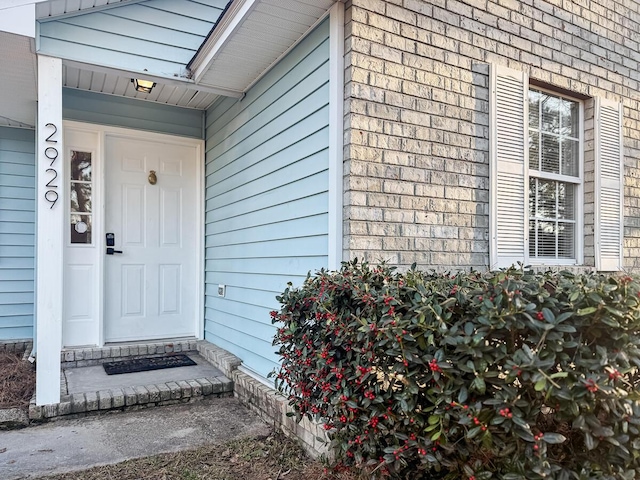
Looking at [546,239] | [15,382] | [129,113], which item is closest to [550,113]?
[546,239]

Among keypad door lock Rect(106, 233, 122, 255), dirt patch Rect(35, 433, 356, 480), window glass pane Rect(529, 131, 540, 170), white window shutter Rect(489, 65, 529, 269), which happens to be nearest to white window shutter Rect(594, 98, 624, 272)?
window glass pane Rect(529, 131, 540, 170)

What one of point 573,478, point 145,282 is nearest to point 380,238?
point 573,478

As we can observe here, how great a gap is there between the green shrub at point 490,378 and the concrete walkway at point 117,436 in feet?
4.44

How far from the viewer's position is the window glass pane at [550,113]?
11.9 ft

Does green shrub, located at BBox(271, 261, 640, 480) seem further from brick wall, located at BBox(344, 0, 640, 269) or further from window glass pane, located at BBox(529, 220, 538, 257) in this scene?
window glass pane, located at BBox(529, 220, 538, 257)

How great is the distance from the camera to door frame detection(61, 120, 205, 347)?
→ 14.1 ft

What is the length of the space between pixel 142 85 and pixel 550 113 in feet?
11.1

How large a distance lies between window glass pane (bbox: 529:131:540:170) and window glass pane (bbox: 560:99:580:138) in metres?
0.35

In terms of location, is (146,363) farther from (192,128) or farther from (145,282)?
(192,128)

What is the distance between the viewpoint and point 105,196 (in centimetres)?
442

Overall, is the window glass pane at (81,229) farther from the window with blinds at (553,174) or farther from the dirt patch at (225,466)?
the window with blinds at (553,174)

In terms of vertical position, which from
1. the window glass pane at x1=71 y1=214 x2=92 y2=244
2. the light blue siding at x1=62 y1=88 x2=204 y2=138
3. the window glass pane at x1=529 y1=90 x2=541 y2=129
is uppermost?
the light blue siding at x1=62 y1=88 x2=204 y2=138

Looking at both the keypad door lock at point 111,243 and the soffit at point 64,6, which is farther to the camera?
the keypad door lock at point 111,243

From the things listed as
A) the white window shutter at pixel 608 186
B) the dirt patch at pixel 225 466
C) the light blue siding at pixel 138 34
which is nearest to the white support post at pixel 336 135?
the dirt patch at pixel 225 466
